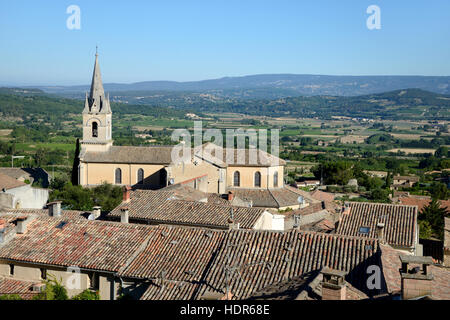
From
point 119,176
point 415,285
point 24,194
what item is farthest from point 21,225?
point 119,176

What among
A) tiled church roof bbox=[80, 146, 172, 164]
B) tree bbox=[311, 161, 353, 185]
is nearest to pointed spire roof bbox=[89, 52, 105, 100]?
tiled church roof bbox=[80, 146, 172, 164]

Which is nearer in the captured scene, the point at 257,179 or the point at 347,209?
the point at 347,209

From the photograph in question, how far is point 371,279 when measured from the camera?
41.8 ft

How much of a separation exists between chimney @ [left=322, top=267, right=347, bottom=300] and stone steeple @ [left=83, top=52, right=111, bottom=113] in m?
42.5

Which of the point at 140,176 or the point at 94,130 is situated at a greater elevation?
the point at 94,130

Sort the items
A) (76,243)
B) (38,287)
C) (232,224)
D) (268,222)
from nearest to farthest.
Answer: (38,287)
(76,243)
(232,224)
(268,222)

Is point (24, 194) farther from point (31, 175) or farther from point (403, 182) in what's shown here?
point (403, 182)

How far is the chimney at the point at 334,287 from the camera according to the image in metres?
9.61

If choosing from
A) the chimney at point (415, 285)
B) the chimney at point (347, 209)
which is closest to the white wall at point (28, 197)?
the chimney at point (347, 209)

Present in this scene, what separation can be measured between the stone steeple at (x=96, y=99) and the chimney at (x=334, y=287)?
4250 cm

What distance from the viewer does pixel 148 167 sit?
45.5 meters

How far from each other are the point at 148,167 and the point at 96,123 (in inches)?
319
